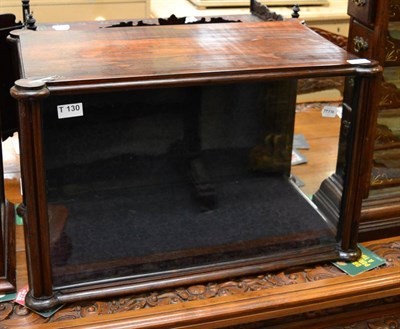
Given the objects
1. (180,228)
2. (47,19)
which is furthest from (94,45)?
(47,19)

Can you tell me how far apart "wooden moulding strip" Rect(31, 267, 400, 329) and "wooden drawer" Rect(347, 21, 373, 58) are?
1.47 ft

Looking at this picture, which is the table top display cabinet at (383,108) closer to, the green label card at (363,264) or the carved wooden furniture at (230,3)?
the green label card at (363,264)

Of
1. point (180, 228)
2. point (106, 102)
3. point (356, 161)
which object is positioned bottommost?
point (180, 228)

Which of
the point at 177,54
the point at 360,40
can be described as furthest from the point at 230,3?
the point at 177,54

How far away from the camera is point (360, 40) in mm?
1329

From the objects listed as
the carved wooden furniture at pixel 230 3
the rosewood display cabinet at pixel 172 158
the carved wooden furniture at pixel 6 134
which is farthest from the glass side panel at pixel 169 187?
the carved wooden furniture at pixel 230 3

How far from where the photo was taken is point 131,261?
1.22 m

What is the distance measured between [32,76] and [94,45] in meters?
0.21

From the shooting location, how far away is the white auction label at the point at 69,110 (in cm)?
104

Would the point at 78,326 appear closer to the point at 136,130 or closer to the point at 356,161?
the point at 136,130

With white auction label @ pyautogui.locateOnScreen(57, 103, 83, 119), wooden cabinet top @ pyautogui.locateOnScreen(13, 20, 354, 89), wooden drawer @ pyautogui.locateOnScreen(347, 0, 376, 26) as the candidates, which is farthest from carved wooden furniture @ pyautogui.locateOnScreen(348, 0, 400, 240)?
white auction label @ pyautogui.locateOnScreen(57, 103, 83, 119)

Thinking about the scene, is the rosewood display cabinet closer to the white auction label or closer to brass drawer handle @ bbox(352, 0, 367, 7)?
the white auction label

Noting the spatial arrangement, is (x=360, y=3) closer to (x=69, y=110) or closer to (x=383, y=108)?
(x=383, y=108)

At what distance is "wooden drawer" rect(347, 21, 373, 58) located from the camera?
1.30 meters
